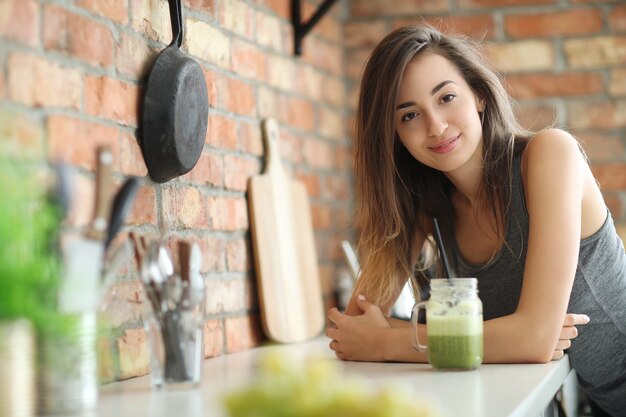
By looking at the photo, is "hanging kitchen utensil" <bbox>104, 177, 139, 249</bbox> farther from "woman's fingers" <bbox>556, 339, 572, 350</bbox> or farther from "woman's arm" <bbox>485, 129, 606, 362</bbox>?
"woman's fingers" <bbox>556, 339, 572, 350</bbox>

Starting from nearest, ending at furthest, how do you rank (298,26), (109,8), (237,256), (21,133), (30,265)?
(30,265) < (21,133) < (109,8) < (237,256) < (298,26)

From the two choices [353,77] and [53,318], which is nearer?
[53,318]

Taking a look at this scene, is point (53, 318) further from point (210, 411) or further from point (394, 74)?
point (394, 74)

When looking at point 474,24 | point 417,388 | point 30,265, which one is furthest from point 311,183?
point 30,265

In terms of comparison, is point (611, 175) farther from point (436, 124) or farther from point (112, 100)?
point (112, 100)

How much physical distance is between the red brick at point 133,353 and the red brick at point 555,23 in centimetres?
172

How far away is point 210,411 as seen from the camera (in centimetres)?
101

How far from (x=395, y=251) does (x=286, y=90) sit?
1.96 ft

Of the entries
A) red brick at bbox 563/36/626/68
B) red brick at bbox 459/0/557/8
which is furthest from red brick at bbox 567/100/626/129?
red brick at bbox 459/0/557/8

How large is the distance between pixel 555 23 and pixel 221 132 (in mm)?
1335

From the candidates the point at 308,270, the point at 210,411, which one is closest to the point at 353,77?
the point at 308,270

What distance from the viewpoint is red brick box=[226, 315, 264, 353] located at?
185 centimetres

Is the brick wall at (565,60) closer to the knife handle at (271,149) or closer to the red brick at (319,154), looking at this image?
the red brick at (319,154)

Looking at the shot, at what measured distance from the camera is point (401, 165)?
1957 millimetres
